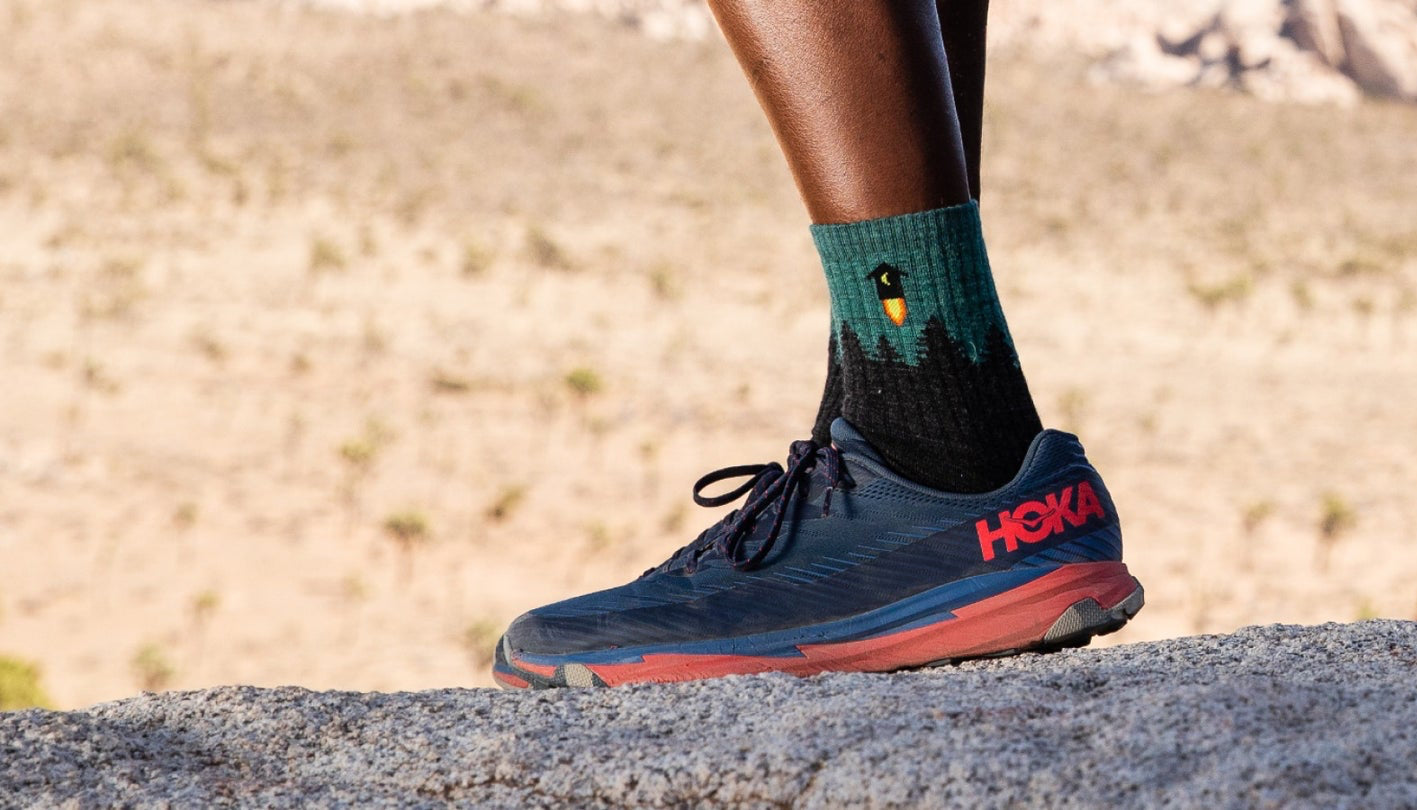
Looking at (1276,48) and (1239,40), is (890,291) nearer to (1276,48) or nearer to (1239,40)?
(1276,48)

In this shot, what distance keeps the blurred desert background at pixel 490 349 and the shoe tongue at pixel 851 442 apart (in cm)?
468

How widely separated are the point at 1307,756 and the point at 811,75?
84cm

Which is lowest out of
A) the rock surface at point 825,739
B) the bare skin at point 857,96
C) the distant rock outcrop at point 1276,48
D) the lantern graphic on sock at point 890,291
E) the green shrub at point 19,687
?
the rock surface at point 825,739

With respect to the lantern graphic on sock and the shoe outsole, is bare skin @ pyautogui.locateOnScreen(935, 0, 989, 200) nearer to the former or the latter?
the lantern graphic on sock

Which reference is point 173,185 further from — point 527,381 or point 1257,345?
point 1257,345

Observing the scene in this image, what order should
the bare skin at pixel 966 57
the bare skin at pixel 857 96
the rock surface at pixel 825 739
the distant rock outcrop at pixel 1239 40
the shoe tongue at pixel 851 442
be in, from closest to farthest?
1. the rock surface at pixel 825 739
2. the bare skin at pixel 857 96
3. the shoe tongue at pixel 851 442
4. the bare skin at pixel 966 57
5. the distant rock outcrop at pixel 1239 40

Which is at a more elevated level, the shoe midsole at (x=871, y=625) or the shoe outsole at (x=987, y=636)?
the shoe midsole at (x=871, y=625)

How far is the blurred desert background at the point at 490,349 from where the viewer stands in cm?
679

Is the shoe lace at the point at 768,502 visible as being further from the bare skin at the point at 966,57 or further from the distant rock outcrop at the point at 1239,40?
the distant rock outcrop at the point at 1239,40

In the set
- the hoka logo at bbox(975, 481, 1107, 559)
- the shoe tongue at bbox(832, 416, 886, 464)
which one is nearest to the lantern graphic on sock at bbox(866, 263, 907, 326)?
the shoe tongue at bbox(832, 416, 886, 464)

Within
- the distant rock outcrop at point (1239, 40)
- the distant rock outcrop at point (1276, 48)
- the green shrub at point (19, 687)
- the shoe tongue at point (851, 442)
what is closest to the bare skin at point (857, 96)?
the shoe tongue at point (851, 442)

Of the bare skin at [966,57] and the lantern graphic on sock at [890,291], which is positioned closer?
the lantern graphic on sock at [890,291]

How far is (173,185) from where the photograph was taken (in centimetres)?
1302

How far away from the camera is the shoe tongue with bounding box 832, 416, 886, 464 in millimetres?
1579
